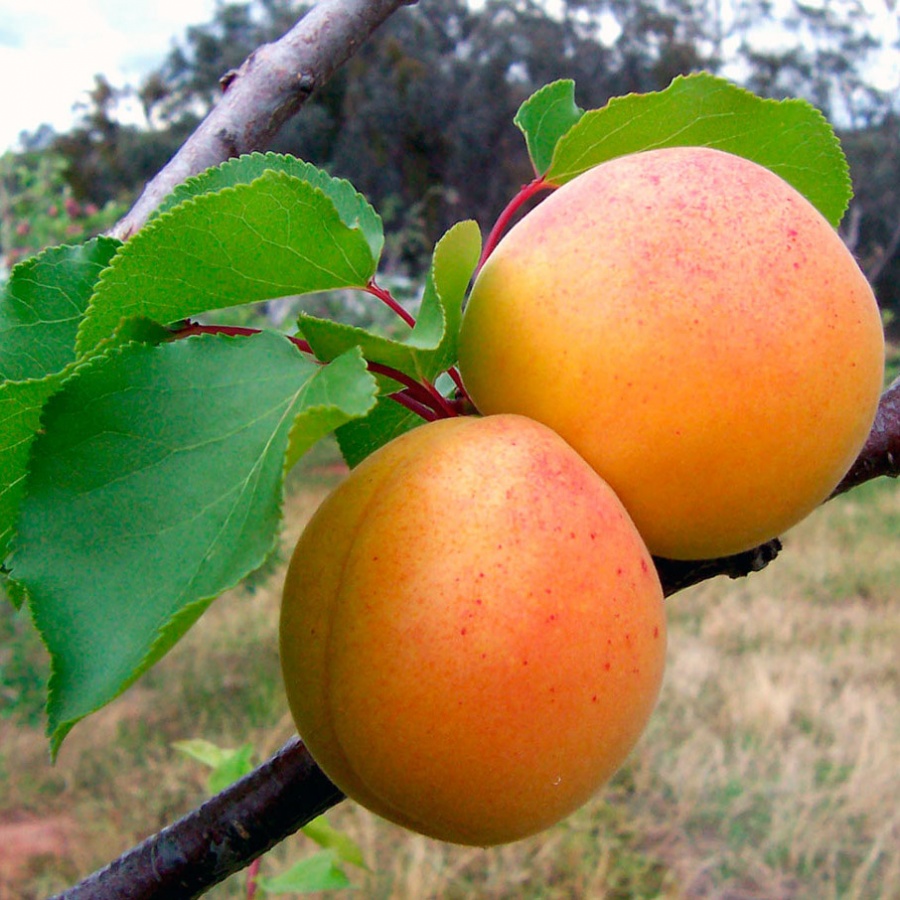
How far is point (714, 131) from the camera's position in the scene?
1.53ft

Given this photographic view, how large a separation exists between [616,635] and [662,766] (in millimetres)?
2601

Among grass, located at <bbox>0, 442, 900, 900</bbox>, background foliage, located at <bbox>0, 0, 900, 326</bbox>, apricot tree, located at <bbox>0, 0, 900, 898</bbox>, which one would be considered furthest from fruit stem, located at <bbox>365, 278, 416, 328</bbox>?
background foliage, located at <bbox>0, 0, 900, 326</bbox>

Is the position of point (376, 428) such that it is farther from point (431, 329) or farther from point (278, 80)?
point (278, 80)

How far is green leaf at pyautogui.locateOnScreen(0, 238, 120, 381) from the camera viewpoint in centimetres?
43

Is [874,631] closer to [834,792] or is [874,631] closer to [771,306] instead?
[834,792]

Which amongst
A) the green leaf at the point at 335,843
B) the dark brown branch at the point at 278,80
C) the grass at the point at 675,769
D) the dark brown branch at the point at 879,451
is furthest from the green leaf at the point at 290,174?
the grass at the point at 675,769

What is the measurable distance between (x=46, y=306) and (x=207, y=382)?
0.49 ft

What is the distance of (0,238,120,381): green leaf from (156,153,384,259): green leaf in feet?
0.15

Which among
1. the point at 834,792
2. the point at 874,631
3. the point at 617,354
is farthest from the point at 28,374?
the point at 874,631

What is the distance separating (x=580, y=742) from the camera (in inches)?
13.9

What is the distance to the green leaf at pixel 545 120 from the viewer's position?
52 cm

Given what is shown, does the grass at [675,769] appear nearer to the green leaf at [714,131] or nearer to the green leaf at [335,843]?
the green leaf at [335,843]

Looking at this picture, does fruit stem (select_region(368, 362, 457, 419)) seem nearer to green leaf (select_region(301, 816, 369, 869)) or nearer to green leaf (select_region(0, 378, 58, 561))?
green leaf (select_region(0, 378, 58, 561))

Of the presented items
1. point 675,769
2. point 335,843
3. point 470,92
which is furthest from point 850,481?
point 470,92
